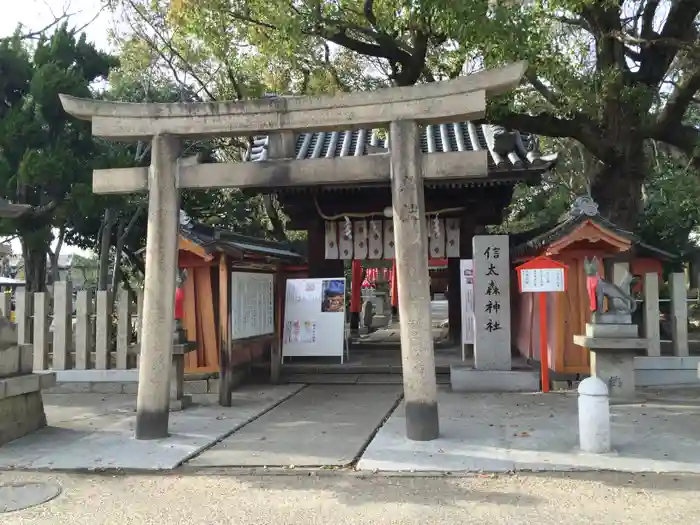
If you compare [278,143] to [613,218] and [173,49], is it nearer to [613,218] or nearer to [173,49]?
[613,218]

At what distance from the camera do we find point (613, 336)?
882 cm

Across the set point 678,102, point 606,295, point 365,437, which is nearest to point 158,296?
point 365,437

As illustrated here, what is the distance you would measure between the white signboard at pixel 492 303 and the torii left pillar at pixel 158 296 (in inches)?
208

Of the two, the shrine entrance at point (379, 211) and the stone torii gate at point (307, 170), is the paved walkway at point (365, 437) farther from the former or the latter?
the shrine entrance at point (379, 211)

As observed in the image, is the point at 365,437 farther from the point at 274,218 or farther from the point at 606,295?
the point at 274,218

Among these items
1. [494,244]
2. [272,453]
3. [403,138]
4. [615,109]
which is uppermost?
[615,109]

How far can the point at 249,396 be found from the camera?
10320mm

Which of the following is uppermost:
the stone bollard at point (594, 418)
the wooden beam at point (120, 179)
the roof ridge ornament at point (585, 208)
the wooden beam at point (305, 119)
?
the wooden beam at point (305, 119)

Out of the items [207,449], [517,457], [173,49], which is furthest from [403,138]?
[173,49]

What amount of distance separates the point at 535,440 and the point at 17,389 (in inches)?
238

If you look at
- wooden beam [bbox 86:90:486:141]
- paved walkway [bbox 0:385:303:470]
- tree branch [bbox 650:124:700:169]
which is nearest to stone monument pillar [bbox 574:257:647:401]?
wooden beam [bbox 86:90:486:141]

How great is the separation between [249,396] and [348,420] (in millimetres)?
2530

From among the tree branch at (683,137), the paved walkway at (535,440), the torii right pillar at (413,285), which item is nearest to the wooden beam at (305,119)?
the torii right pillar at (413,285)

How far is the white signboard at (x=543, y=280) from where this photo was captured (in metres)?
9.31
